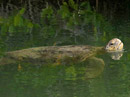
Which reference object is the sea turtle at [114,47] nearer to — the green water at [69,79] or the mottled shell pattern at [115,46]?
the mottled shell pattern at [115,46]

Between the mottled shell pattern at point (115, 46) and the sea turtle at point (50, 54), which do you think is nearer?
the sea turtle at point (50, 54)

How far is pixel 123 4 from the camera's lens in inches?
445

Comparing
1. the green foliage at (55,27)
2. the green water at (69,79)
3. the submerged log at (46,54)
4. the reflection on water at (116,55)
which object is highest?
the green foliage at (55,27)

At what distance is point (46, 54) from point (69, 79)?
2.74 ft

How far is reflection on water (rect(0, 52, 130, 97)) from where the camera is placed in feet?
12.9

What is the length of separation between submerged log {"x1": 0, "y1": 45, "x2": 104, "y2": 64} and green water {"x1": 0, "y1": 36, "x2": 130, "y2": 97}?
0.13 metres

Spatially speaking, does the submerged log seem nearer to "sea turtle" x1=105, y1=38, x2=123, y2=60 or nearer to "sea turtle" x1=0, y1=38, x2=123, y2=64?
"sea turtle" x1=0, y1=38, x2=123, y2=64

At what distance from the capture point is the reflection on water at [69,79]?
3936 mm

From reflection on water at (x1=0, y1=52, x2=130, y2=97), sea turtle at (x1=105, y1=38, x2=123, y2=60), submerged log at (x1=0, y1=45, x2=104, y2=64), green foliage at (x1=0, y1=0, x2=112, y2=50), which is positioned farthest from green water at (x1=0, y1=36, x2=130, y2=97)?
green foliage at (x1=0, y1=0, x2=112, y2=50)

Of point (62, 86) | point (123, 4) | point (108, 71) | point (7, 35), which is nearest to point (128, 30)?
point (7, 35)

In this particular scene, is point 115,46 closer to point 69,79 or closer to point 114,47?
point 114,47

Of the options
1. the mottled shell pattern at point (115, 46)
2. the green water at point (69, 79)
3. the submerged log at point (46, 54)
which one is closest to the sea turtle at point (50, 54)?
the submerged log at point (46, 54)

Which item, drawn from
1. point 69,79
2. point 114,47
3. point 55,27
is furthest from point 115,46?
point 55,27

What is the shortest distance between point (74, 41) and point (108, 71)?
170 centimetres
